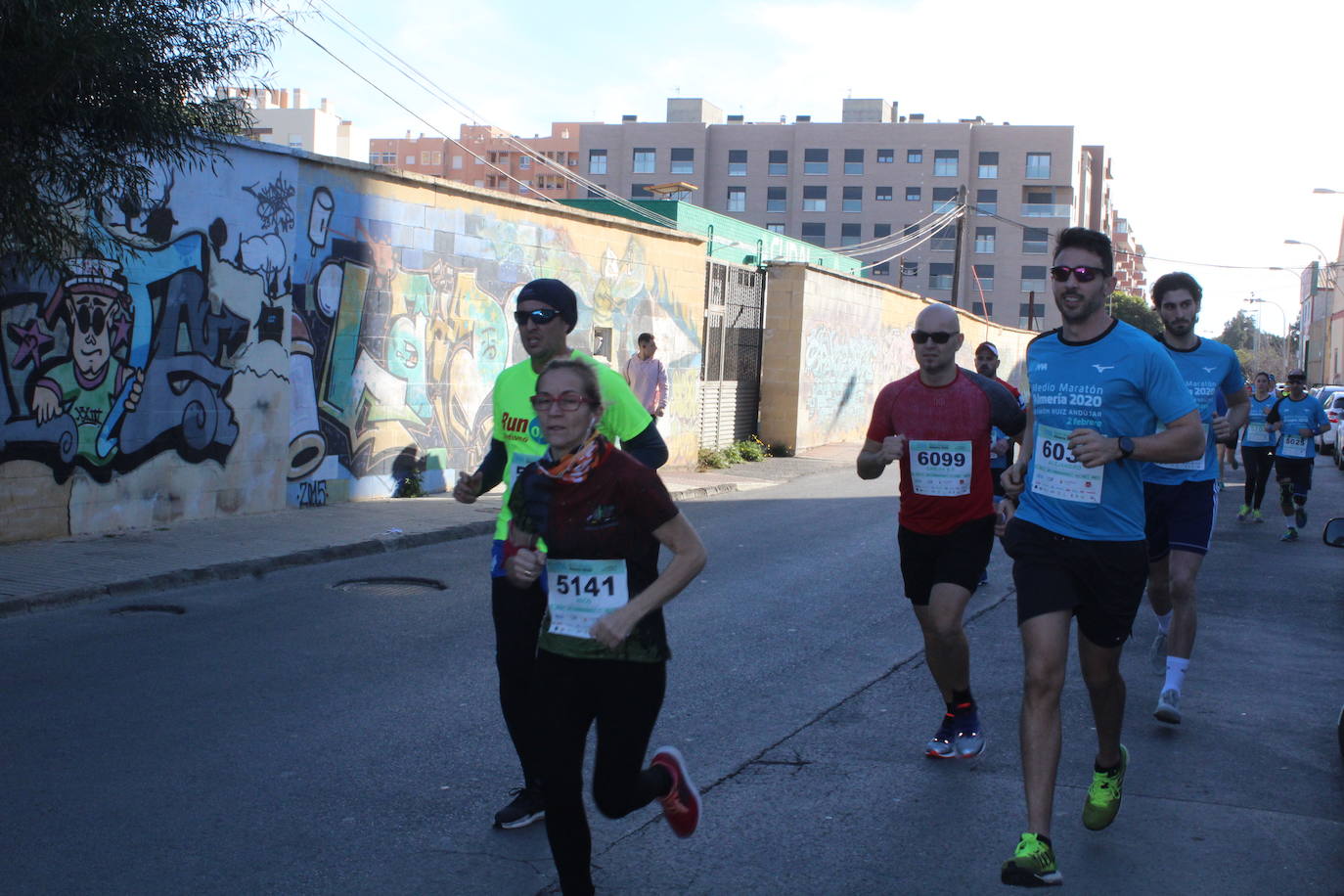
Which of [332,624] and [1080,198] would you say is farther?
[1080,198]

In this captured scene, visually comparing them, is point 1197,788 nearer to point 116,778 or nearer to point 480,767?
point 480,767

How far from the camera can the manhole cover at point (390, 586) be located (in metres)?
9.42

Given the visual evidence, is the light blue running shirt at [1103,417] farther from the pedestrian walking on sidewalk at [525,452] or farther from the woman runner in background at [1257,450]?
the woman runner in background at [1257,450]

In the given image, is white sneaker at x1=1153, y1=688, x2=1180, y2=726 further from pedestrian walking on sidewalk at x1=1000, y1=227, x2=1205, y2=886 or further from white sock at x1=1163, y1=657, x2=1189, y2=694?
pedestrian walking on sidewalk at x1=1000, y1=227, x2=1205, y2=886

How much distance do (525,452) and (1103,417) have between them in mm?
2032

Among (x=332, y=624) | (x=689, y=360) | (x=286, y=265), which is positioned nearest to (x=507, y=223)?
(x=286, y=265)

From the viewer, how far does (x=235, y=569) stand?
385 inches

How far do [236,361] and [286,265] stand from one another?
1.14 m

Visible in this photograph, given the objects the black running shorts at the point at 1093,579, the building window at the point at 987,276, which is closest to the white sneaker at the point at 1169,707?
the black running shorts at the point at 1093,579

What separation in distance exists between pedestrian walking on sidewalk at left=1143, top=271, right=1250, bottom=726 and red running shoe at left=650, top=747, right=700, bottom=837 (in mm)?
3062

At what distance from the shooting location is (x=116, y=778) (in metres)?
5.04

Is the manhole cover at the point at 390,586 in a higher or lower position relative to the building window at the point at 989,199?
lower

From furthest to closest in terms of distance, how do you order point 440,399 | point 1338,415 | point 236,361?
point 1338,415
point 440,399
point 236,361

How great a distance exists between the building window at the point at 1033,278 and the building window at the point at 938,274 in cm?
547
